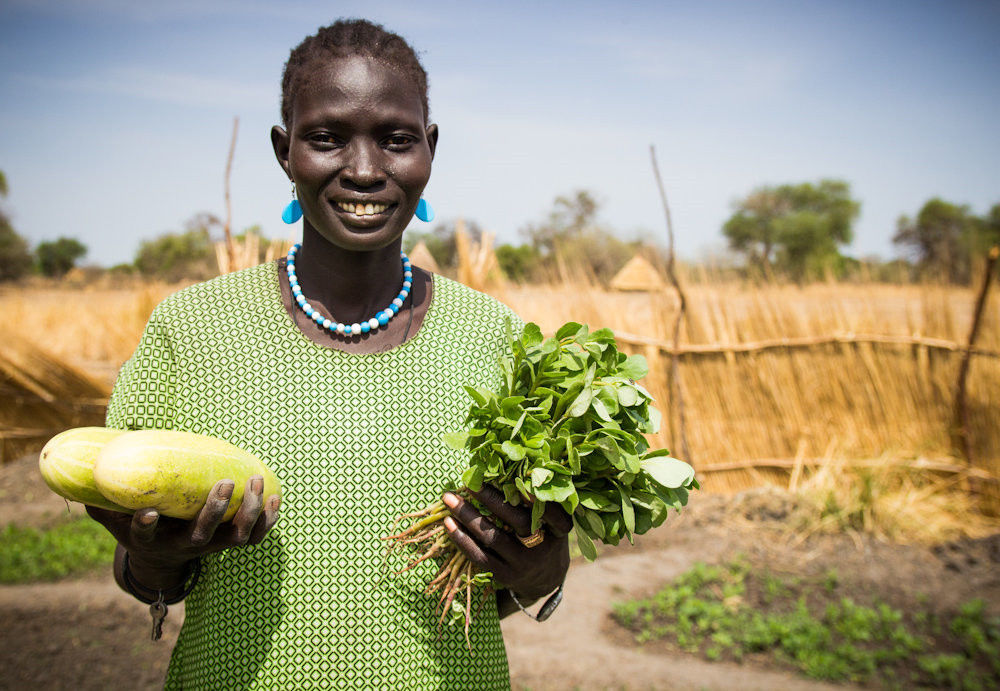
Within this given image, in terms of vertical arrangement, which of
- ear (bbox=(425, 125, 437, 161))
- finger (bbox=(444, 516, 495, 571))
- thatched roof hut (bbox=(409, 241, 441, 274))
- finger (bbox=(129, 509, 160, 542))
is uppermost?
ear (bbox=(425, 125, 437, 161))

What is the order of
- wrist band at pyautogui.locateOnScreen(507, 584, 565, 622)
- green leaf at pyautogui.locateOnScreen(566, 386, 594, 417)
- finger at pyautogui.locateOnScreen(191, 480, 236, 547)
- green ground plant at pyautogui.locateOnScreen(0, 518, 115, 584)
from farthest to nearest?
green ground plant at pyautogui.locateOnScreen(0, 518, 115, 584)
wrist band at pyautogui.locateOnScreen(507, 584, 565, 622)
green leaf at pyautogui.locateOnScreen(566, 386, 594, 417)
finger at pyautogui.locateOnScreen(191, 480, 236, 547)

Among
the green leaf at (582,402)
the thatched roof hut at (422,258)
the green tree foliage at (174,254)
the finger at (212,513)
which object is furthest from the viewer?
the green tree foliage at (174,254)

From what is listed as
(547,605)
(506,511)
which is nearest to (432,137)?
(506,511)

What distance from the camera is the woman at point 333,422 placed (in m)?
1.56

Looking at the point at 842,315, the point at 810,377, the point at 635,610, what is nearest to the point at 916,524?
the point at 810,377

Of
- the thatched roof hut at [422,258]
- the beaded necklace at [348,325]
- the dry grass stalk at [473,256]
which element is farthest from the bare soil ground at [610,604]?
the thatched roof hut at [422,258]

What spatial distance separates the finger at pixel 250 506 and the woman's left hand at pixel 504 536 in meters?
0.41

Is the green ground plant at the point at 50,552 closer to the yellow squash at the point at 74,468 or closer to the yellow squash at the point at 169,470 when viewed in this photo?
the yellow squash at the point at 74,468

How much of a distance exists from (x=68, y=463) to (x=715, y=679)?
418 cm

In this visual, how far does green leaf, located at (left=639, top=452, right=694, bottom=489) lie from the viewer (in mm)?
1479

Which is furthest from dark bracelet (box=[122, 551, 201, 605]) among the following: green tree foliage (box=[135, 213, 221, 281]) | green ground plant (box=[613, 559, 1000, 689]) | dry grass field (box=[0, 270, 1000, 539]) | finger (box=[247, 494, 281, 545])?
green tree foliage (box=[135, 213, 221, 281])

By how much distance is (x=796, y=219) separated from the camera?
45.1 m

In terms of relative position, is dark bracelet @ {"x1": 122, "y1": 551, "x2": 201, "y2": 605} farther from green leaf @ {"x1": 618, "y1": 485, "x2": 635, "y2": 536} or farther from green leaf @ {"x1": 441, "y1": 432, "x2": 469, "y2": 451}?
green leaf @ {"x1": 618, "y1": 485, "x2": 635, "y2": 536}

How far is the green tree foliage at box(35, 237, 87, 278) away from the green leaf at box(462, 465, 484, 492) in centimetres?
5321
